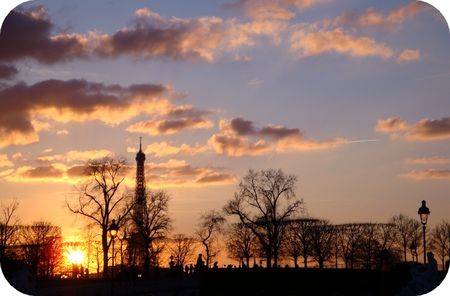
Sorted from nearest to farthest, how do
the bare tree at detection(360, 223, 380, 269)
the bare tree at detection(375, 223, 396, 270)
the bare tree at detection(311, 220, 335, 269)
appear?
the bare tree at detection(375, 223, 396, 270), the bare tree at detection(360, 223, 380, 269), the bare tree at detection(311, 220, 335, 269)

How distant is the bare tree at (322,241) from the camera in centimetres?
5774

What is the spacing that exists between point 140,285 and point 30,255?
67.7 ft

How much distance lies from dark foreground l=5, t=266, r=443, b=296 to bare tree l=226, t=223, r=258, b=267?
1889 cm

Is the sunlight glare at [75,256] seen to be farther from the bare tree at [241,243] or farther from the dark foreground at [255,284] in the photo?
the dark foreground at [255,284]

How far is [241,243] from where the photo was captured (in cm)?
5928

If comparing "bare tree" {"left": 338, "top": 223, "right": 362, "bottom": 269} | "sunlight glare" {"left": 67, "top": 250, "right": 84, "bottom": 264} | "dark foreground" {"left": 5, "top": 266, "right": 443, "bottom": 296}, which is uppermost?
"bare tree" {"left": 338, "top": 223, "right": 362, "bottom": 269}

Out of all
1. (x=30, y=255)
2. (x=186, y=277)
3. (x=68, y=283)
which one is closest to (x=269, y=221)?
(x=186, y=277)

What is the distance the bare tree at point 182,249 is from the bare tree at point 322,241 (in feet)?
36.7

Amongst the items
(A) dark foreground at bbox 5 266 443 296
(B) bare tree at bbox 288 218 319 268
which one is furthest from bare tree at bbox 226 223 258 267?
(A) dark foreground at bbox 5 266 443 296

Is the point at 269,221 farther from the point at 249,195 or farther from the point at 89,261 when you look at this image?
the point at 89,261

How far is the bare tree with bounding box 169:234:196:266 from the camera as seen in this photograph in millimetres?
66812

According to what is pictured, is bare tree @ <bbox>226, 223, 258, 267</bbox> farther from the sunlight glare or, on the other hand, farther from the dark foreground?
the dark foreground

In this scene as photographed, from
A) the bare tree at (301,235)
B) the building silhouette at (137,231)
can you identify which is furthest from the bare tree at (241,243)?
the building silhouette at (137,231)

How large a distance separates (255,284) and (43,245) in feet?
70.6
